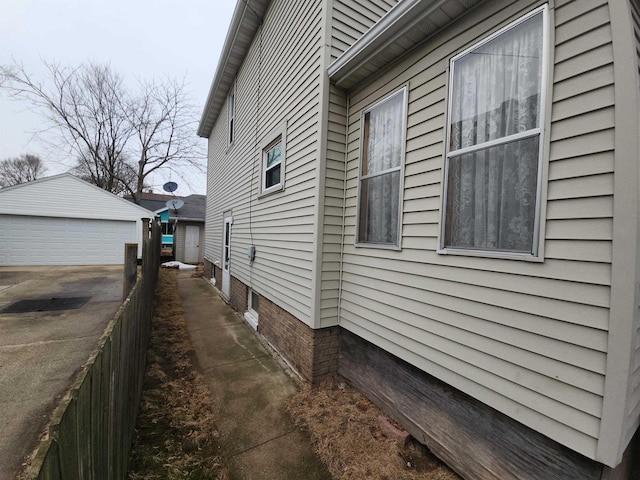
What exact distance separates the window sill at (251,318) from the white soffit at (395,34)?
472cm

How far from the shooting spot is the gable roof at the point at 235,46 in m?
6.11

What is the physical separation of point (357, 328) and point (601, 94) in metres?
2.98

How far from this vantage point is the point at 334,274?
3879 millimetres

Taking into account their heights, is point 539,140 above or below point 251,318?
above

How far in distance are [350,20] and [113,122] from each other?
862 inches

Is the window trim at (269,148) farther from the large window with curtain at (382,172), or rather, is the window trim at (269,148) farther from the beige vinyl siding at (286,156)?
the large window with curtain at (382,172)

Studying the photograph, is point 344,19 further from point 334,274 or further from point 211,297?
point 211,297

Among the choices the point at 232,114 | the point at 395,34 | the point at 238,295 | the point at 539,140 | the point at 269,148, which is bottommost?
the point at 238,295

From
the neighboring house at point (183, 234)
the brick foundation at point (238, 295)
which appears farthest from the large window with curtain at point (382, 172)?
the neighboring house at point (183, 234)

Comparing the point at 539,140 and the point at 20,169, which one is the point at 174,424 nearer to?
the point at 539,140

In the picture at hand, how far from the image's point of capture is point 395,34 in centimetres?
287

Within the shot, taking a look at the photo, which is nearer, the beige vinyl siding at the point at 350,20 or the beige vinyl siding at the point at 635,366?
the beige vinyl siding at the point at 635,366

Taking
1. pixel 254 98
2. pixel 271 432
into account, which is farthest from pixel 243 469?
pixel 254 98

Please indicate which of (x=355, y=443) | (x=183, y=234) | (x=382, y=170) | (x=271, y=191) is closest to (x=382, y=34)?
(x=382, y=170)
